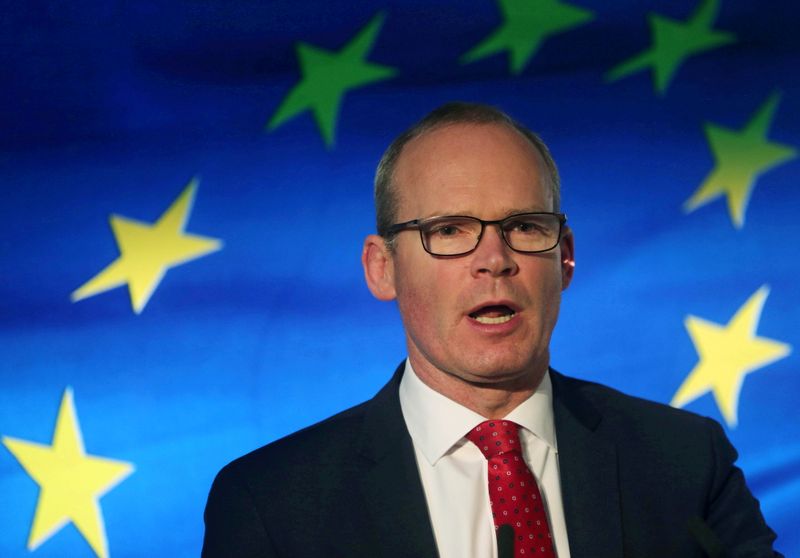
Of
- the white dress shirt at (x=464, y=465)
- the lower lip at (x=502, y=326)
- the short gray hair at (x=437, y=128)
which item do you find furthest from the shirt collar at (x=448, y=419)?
the short gray hair at (x=437, y=128)

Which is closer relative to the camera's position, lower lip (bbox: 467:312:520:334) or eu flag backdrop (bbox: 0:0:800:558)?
lower lip (bbox: 467:312:520:334)

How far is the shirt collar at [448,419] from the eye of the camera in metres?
1.56

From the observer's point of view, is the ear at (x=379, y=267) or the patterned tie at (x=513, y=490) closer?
the patterned tie at (x=513, y=490)

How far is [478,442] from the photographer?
5.11 ft

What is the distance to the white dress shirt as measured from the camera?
150cm

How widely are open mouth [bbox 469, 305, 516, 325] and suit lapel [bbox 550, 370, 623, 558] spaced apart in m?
0.21

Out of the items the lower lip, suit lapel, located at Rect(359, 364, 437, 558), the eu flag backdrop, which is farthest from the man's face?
the eu flag backdrop

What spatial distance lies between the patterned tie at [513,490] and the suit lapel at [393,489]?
10 cm

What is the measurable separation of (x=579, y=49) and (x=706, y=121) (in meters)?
0.38

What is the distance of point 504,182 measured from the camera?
1563 mm

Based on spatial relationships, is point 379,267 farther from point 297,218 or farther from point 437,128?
point 297,218

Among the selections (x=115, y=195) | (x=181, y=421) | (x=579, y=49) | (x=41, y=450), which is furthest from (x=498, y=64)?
(x=41, y=450)

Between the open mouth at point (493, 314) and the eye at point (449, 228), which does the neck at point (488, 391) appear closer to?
the open mouth at point (493, 314)

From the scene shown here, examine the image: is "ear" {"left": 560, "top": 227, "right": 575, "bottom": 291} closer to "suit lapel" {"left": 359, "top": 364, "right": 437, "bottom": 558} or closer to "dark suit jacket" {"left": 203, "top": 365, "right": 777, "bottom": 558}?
"dark suit jacket" {"left": 203, "top": 365, "right": 777, "bottom": 558}
